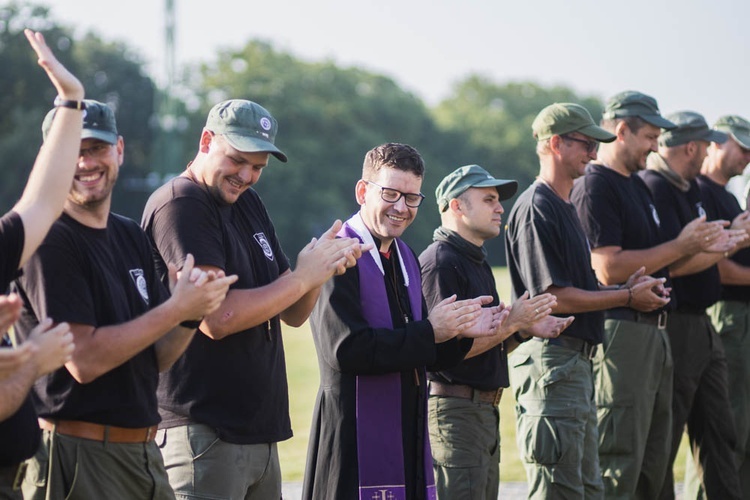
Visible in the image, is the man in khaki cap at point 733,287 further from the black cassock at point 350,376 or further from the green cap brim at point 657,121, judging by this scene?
the black cassock at point 350,376

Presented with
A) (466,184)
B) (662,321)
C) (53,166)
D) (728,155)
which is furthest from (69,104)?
(728,155)

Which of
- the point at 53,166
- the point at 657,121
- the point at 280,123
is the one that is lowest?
the point at 53,166

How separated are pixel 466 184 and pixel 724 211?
11.1 ft

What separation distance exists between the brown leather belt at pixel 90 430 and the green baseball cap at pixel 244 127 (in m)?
1.28

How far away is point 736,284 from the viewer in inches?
340

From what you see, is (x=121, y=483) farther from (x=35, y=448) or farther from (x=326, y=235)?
(x=326, y=235)

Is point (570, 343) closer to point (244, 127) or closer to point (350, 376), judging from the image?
point (350, 376)

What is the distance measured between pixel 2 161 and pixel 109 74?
971 cm

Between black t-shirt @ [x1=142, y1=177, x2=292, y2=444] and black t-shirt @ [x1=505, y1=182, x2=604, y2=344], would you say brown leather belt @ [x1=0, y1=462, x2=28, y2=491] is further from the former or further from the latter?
black t-shirt @ [x1=505, y1=182, x2=604, y2=344]

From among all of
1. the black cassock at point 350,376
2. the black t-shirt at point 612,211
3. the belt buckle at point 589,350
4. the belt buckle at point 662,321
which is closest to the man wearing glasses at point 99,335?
the black cassock at point 350,376

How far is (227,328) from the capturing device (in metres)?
4.59

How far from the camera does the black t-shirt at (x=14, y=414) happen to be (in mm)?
3666

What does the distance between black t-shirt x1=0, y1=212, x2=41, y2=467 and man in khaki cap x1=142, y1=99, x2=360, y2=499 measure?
38.3 inches

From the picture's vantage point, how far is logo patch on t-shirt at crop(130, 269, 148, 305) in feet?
14.3
